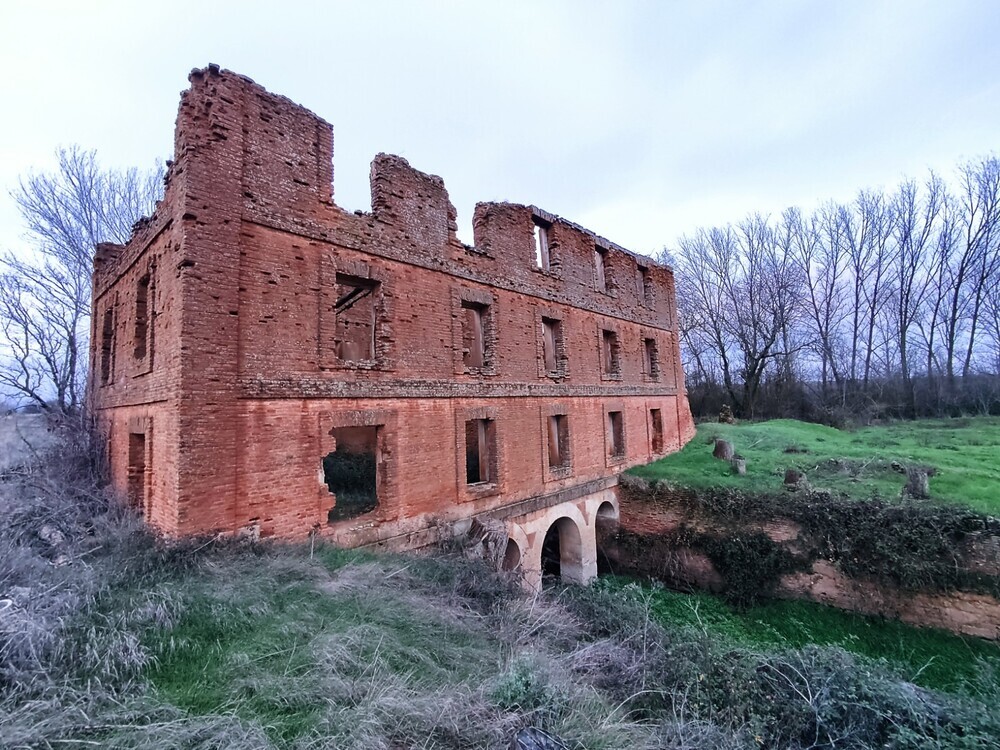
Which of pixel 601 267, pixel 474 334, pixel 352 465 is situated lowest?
pixel 352 465

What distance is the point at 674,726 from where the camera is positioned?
461 cm

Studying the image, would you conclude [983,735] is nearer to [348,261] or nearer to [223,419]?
[223,419]

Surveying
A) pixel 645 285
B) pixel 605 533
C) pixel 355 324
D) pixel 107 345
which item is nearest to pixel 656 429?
pixel 605 533

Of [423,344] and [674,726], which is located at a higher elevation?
[423,344]

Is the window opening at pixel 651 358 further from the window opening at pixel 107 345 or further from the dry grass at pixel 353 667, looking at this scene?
the window opening at pixel 107 345

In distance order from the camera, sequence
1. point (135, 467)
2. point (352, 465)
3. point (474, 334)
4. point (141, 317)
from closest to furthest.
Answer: point (135, 467), point (141, 317), point (474, 334), point (352, 465)

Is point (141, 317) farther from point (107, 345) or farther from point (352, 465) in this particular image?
point (352, 465)

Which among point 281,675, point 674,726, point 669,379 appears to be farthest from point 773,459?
point 281,675

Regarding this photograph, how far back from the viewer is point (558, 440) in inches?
543

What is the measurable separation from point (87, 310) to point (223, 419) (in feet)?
53.9

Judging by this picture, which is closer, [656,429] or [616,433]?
[616,433]

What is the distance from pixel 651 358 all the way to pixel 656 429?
281 cm

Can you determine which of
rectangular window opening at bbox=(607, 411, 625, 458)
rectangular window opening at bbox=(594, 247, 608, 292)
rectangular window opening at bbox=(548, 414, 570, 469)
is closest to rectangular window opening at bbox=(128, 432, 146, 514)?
rectangular window opening at bbox=(548, 414, 570, 469)

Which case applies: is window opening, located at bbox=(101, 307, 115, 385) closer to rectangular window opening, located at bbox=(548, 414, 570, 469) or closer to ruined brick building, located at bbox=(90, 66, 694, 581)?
ruined brick building, located at bbox=(90, 66, 694, 581)
